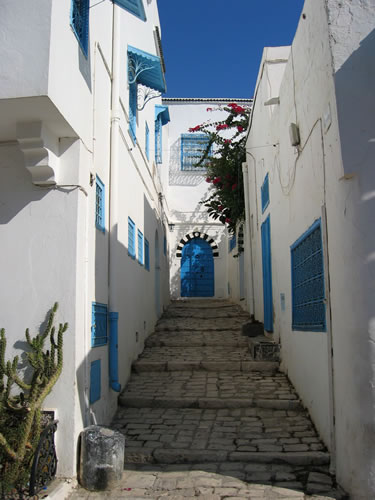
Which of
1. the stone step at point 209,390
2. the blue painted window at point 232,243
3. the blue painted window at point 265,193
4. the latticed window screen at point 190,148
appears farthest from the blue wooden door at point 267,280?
the latticed window screen at point 190,148

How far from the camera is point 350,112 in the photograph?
3922 mm

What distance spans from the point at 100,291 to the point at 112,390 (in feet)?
4.41

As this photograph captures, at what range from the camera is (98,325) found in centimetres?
514

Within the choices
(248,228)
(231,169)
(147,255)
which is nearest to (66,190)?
(147,255)

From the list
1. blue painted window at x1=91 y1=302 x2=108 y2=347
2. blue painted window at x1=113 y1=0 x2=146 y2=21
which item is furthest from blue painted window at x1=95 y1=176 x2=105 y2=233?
blue painted window at x1=113 y1=0 x2=146 y2=21

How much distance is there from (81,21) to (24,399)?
3781 mm

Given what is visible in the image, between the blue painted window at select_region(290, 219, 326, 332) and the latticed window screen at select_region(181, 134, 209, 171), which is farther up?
the latticed window screen at select_region(181, 134, 209, 171)

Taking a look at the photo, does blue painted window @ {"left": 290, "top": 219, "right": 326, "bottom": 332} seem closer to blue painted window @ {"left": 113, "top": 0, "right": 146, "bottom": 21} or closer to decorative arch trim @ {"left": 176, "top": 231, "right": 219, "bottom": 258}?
blue painted window @ {"left": 113, "top": 0, "right": 146, "bottom": 21}

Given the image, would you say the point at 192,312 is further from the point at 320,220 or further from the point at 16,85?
the point at 16,85

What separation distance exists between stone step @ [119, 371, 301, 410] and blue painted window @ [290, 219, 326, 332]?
97 centimetres

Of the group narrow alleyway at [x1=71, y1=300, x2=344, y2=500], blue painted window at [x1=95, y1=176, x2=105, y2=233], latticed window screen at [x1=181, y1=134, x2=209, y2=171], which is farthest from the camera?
latticed window screen at [x1=181, y1=134, x2=209, y2=171]

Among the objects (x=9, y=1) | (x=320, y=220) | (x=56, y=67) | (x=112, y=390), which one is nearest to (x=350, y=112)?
(x=320, y=220)

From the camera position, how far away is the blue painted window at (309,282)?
478 centimetres

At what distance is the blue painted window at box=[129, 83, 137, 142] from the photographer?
7558 mm
